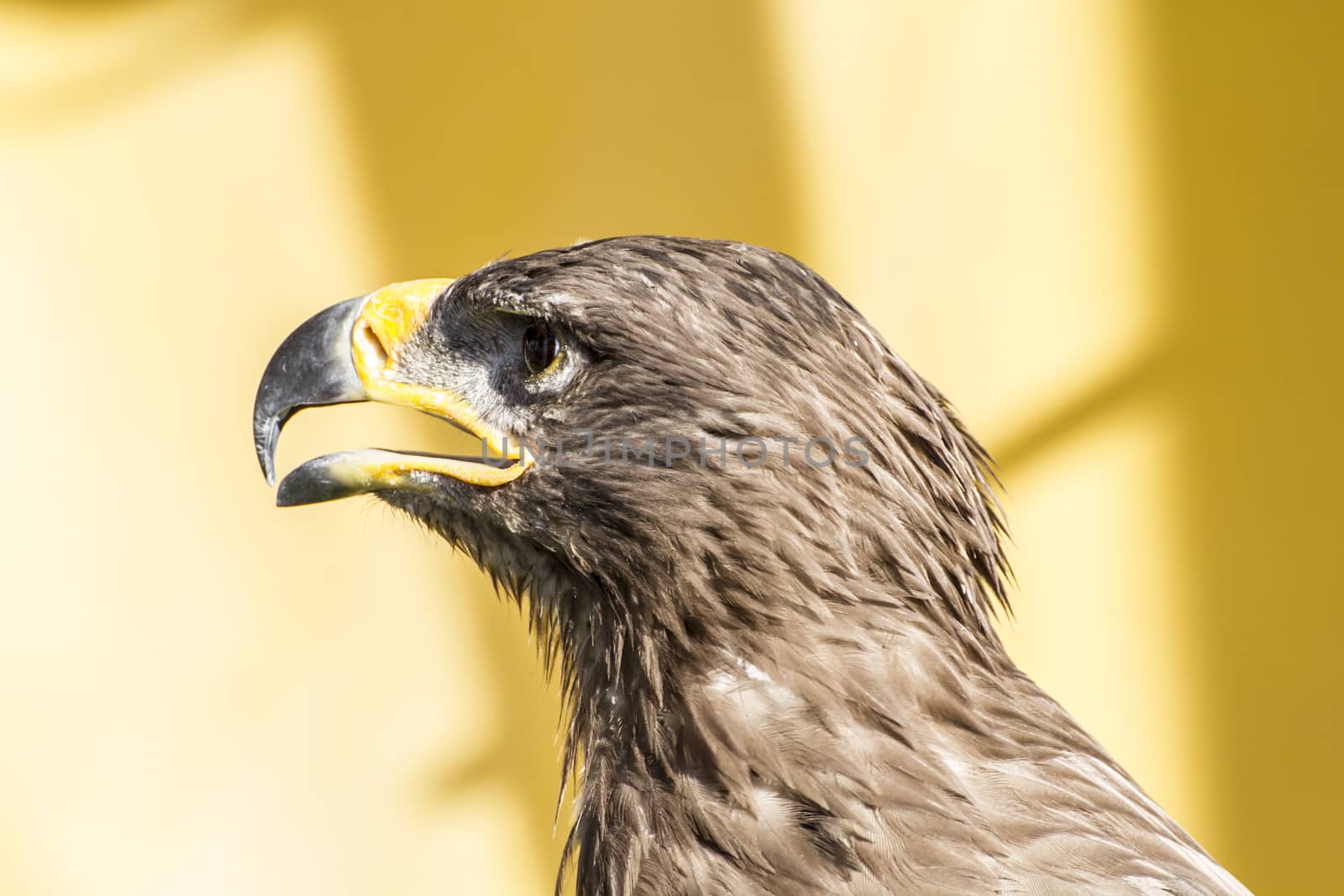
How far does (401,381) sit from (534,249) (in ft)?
2.65

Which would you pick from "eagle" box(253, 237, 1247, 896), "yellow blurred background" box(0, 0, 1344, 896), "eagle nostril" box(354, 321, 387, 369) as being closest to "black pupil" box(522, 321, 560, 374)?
"eagle" box(253, 237, 1247, 896)

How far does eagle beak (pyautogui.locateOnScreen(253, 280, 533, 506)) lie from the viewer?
1.12 m

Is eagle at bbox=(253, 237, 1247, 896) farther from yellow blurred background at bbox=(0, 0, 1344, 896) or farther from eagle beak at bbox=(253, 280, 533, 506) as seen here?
yellow blurred background at bbox=(0, 0, 1344, 896)

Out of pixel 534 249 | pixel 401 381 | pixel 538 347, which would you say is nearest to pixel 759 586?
pixel 538 347

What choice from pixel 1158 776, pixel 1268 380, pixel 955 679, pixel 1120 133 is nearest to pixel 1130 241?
pixel 1120 133

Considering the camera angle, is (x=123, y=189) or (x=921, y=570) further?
(x=123, y=189)

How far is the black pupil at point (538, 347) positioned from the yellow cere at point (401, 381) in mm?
81

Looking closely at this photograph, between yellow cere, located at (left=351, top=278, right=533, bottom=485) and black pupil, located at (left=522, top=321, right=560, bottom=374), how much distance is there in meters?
0.08

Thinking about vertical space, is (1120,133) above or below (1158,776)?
above

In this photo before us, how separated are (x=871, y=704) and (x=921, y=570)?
138 mm

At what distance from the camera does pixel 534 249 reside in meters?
1.90

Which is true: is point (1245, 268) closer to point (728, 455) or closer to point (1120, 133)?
point (1120, 133)

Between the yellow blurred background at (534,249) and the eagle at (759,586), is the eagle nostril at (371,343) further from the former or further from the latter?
the yellow blurred background at (534,249)

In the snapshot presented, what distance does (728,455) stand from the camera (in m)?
0.99
